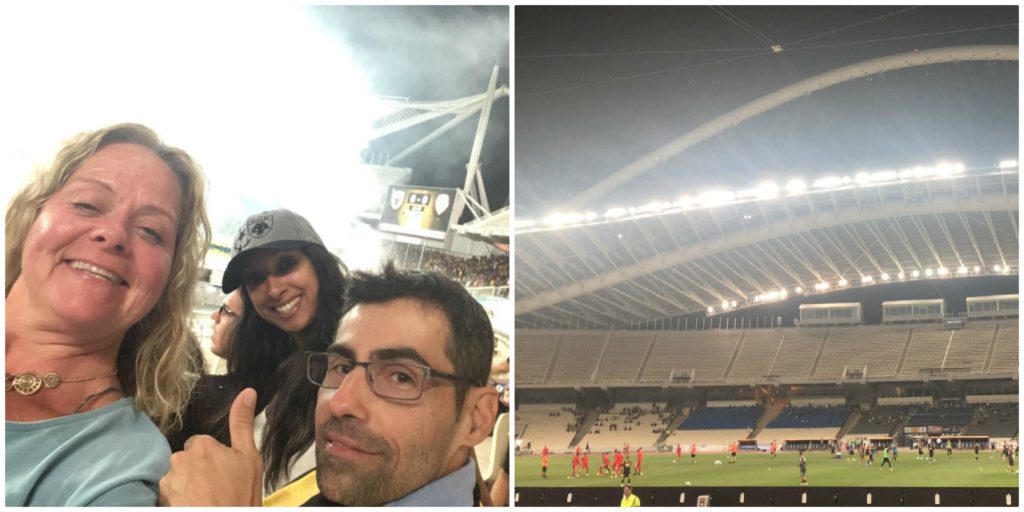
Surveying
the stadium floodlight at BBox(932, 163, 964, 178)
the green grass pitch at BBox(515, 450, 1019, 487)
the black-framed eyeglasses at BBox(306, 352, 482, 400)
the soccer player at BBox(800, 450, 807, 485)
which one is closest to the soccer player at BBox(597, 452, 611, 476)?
the green grass pitch at BBox(515, 450, 1019, 487)

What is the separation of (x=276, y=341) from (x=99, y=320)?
680 mm

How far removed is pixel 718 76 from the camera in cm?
431

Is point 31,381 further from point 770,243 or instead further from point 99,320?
point 770,243

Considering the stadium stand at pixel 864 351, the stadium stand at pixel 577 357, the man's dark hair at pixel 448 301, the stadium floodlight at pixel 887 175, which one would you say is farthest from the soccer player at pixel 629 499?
the stadium floodlight at pixel 887 175

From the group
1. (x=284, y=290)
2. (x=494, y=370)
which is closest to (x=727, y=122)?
(x=494, y=370)

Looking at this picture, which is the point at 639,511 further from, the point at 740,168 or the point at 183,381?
the point at 183,381

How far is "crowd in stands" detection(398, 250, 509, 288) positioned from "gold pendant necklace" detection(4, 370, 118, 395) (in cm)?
133

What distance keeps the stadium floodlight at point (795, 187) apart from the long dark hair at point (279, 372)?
7.71 feet

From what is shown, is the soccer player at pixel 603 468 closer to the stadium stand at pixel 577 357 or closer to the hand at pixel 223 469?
the stadium stand at pixel 577 357

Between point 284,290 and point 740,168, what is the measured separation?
Answer: 7.61 feet

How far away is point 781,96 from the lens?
14.3ft

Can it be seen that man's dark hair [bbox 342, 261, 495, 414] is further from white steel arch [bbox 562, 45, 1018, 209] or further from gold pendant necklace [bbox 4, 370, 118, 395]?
gold pendant necklace [bbox 4, 370, 118, 395]

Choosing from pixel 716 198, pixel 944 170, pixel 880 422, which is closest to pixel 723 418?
pixel 880 422

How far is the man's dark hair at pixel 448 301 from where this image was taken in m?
3.62
